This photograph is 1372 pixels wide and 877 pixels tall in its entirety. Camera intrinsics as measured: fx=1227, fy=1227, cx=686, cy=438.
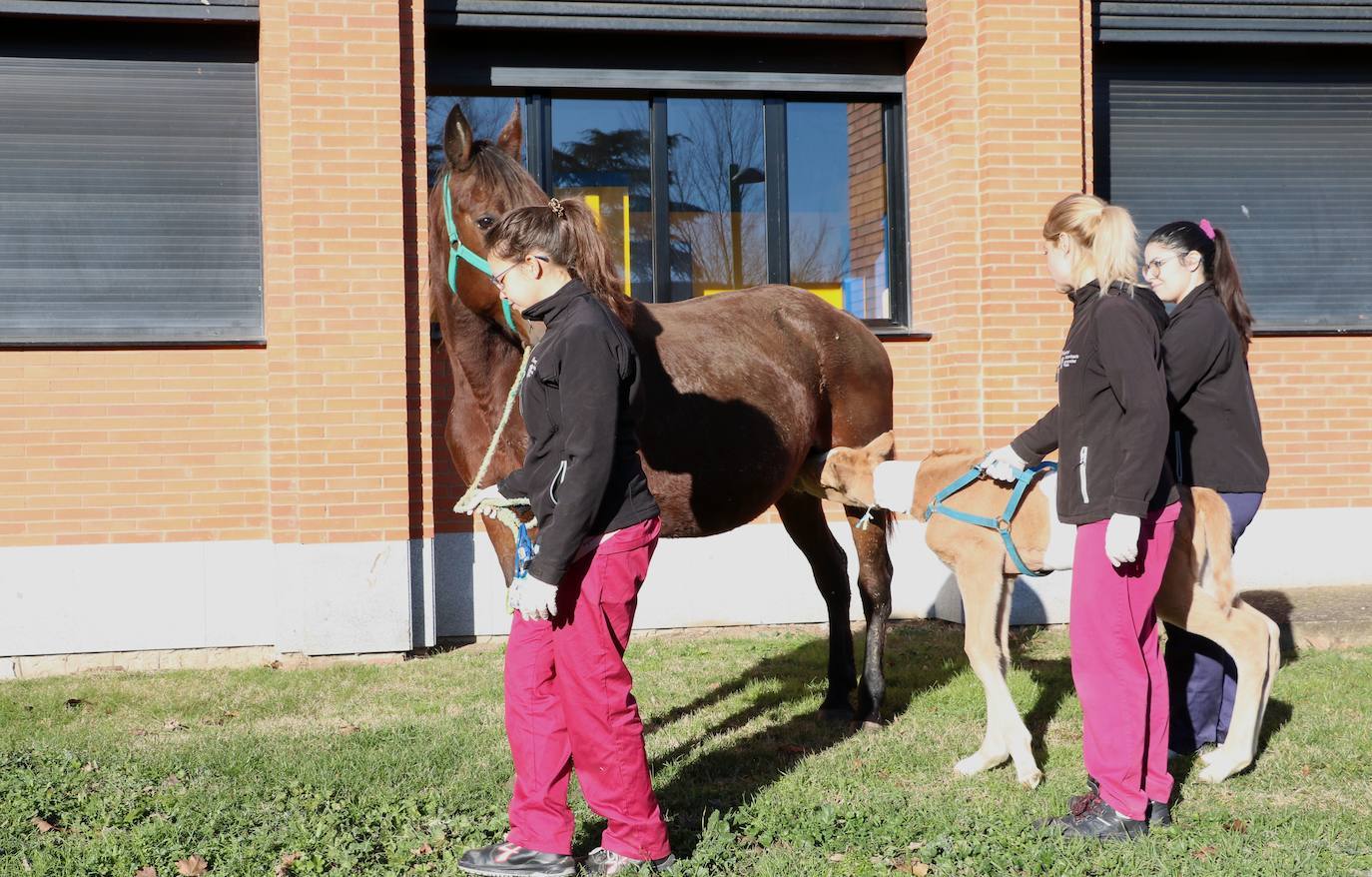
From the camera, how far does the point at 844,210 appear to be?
9836mm

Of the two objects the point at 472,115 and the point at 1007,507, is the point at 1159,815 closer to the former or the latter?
the point at 1007,507

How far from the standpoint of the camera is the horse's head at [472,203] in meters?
5.16

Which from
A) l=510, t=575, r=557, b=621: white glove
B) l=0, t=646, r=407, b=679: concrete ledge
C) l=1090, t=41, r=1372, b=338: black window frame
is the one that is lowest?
l=0, t=646, r=407, b=679: concrete ledge

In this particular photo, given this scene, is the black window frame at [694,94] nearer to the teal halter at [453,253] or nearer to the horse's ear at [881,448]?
the horse's ear at [881,448]

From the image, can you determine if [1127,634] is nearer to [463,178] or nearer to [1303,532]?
[463,178]

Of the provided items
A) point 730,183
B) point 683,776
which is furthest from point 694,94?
point 683,776

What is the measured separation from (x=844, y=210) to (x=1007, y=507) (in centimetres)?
501

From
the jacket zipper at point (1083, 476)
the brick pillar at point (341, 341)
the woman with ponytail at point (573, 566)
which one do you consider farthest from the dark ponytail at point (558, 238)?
the brick pillar at point (341, 341)

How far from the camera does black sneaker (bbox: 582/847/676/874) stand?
4066 millimetres

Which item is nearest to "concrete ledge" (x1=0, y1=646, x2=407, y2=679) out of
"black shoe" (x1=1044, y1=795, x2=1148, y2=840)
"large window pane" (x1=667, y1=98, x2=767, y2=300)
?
"large window pane" (x1=667, y1=98, x2=767, y2=300)

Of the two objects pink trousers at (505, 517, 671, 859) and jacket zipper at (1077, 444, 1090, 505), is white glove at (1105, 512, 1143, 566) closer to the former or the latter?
jacket zipper at (1077, 444, 1090, 505)

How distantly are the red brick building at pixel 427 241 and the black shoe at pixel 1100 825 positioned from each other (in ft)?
15.2

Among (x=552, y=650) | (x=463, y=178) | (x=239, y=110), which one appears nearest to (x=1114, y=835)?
(x=552, y=650)

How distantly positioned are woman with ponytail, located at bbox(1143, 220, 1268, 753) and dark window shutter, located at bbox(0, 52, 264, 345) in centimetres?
603
